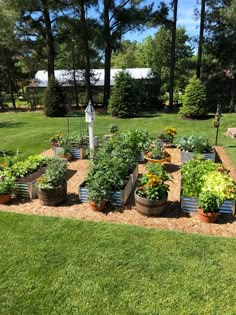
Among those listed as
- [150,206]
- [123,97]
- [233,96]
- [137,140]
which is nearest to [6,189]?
[150,206]

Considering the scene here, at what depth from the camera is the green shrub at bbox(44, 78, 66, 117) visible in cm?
1664

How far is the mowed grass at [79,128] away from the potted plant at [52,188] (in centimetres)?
360

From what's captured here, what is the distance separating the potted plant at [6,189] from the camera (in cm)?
538

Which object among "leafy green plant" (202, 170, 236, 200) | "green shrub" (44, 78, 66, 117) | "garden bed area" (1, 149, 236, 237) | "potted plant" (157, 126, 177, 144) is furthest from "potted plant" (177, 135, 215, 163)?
"green shrub" (44, 78, 66, 117)

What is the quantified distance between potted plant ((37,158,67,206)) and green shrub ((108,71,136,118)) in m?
10.1

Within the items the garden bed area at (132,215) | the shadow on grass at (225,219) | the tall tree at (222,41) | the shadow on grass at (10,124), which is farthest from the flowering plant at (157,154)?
the tall tree at (222,41)

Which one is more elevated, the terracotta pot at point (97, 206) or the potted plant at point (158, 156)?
the potted plant at point (158, 156)

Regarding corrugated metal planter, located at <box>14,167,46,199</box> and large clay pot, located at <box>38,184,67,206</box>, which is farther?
corrugated metal planter, located at <box>14,167,46,199</box>

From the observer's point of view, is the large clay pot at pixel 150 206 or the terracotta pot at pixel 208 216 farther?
the large clay pot at pixel 150 206

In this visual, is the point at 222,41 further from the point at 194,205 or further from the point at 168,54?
the point at 194,205

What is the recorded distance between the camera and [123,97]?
49.0 feet

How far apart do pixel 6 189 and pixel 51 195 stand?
922 millimetres

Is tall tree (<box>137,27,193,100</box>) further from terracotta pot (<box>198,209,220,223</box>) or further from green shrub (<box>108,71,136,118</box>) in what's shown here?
terracotta pot (<box>198,209,220,223</box>)

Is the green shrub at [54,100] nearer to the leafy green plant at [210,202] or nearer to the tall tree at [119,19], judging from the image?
the tall tree at [119,19]
